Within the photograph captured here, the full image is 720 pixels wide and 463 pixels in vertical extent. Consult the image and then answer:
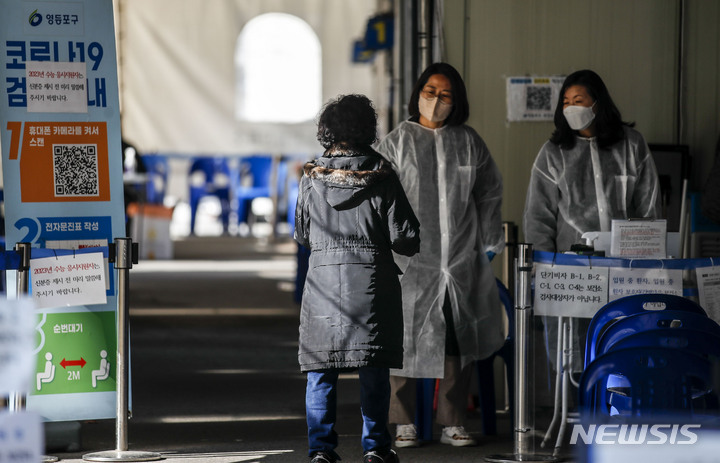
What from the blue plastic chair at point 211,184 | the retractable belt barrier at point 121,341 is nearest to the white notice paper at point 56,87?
the retractable belt barrier at point 121,341

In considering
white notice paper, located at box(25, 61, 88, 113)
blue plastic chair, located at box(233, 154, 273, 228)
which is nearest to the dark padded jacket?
white notice paper, located at box(25, 61, 88, 113)

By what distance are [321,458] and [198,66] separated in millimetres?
17490

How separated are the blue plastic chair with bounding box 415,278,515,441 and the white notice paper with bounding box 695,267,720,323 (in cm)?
104

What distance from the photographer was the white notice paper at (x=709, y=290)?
494cm

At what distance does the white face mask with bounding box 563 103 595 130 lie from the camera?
5.49m

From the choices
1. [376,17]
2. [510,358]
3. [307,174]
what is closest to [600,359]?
[307,174]

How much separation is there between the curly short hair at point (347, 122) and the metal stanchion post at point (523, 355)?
90 cm

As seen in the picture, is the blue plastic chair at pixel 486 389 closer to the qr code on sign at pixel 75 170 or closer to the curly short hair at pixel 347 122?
the curly short hair at pixel 347 122

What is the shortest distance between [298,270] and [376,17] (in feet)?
8.28

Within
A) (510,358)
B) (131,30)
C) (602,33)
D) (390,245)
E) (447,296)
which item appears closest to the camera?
(390,245)

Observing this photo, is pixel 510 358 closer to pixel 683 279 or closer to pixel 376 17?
pixel 683 279

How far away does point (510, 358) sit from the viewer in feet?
19.0

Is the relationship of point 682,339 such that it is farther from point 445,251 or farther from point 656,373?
point 445,251

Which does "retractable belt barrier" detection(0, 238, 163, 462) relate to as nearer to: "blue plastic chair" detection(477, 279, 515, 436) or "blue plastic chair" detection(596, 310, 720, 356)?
"blue plastic chair" detection(477, 279, 515, 436)
